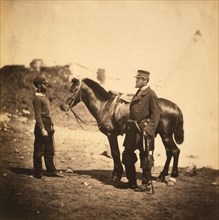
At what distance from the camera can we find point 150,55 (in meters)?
3.29

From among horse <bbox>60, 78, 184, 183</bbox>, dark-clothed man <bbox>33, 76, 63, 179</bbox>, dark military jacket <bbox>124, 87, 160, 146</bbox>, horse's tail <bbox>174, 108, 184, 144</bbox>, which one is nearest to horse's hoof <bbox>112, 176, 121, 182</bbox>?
horse <bbox>60, 78, 184, 183</bbox>

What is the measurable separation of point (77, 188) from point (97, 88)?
0.65 metres

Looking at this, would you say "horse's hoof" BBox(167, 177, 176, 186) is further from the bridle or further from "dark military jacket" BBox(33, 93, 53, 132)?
"dark military jacket" BBox(33, 93, 53, 132)

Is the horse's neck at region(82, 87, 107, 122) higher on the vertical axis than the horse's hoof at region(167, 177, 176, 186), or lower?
higher

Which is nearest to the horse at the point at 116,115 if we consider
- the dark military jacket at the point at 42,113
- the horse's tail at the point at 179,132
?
the horse's tail at the point at 179,132

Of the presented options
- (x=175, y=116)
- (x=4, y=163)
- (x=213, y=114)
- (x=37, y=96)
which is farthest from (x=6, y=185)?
(x=213, y=114)

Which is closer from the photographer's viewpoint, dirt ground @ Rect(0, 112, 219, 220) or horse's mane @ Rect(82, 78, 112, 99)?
dirt ground @ Rect(0, 112, 219, 220)

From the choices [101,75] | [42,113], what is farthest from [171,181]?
[42,113]

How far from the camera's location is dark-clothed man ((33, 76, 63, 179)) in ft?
10.4

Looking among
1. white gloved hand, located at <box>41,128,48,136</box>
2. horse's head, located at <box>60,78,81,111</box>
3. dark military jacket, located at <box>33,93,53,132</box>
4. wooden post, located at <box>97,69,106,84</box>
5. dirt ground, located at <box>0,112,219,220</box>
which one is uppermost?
wooden post, located at <box>97,69,106,84</box>

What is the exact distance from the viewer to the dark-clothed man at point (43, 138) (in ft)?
10.4

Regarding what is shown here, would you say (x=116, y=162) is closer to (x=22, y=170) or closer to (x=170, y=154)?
(x=170, y=154)

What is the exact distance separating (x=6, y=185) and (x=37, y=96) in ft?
1.95

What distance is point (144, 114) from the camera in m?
3.18
